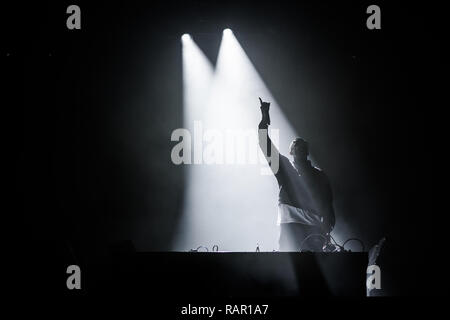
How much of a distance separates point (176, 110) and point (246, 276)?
12.7 feet

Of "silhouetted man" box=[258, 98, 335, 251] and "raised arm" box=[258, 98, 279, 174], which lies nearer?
"raised arm" box=[258, 98, 279, 174]

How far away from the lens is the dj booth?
210cm

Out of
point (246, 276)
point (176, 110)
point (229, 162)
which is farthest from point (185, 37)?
point (246, 276)

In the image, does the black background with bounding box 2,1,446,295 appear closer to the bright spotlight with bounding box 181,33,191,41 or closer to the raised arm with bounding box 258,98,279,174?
the bright spotlight with bounding box 181,33,191,41

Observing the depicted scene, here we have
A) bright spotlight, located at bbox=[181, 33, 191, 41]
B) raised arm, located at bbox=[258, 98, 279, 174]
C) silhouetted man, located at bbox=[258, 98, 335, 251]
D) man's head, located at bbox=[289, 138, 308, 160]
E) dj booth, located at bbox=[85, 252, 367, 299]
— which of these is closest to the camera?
dj booth, located at bbox=[85, 252, 367, 299]

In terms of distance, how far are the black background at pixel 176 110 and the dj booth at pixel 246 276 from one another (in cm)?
336

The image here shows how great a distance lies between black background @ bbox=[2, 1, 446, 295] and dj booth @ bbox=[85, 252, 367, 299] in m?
3.36

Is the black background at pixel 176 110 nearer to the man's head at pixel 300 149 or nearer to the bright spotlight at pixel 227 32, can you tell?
the bright spotlight at pixel 227 32

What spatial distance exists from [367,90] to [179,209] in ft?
8.31

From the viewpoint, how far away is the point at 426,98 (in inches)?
213

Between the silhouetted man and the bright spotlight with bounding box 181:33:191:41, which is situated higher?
the bright spotlight with bounding box 181:33:191:41

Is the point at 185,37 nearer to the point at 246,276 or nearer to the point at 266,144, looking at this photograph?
the point at 266,144

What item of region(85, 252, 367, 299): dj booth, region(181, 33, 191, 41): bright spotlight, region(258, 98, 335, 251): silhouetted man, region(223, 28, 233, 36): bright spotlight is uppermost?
region(223, 28, 233, 36): bright spotlight

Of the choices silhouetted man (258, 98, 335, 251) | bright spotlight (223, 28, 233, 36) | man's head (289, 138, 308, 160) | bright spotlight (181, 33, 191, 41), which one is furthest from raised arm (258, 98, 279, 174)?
bright spotlight (181, 33, 191, 41)
